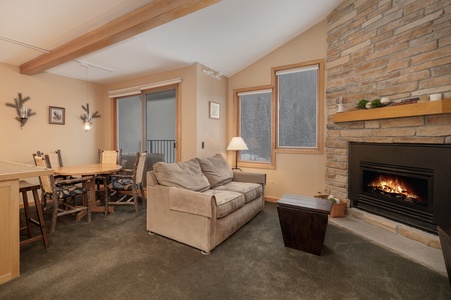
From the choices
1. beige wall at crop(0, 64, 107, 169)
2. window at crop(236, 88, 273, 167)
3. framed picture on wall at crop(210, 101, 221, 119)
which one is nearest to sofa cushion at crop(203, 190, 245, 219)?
window at crop(236, 88, 273, 167)

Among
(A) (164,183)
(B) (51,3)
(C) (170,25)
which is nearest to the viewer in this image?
(B) (51,3)

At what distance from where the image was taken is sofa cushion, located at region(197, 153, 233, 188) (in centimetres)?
348

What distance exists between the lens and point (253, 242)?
104 inches

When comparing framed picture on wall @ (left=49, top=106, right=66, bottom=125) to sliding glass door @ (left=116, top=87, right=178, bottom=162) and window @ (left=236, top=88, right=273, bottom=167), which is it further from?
window @ (left=236, top=88, right=273, bottom=167)

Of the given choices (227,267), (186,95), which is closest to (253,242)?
(227,267)

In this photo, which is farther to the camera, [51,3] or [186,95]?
[186,95]

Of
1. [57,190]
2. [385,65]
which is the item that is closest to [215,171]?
[57,190]

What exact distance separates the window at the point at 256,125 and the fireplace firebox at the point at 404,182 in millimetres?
1579

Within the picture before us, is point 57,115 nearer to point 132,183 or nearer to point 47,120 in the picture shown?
point 47,120

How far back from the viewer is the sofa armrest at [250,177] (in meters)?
3.74

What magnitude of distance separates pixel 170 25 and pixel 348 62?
2.62 meters

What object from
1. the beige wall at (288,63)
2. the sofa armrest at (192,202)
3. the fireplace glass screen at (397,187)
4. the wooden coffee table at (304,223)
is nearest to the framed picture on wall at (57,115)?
the sofa armrest at (192,202)

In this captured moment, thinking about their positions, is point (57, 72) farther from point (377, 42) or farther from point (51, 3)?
point (377, 42)

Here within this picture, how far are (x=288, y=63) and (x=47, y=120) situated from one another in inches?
185
